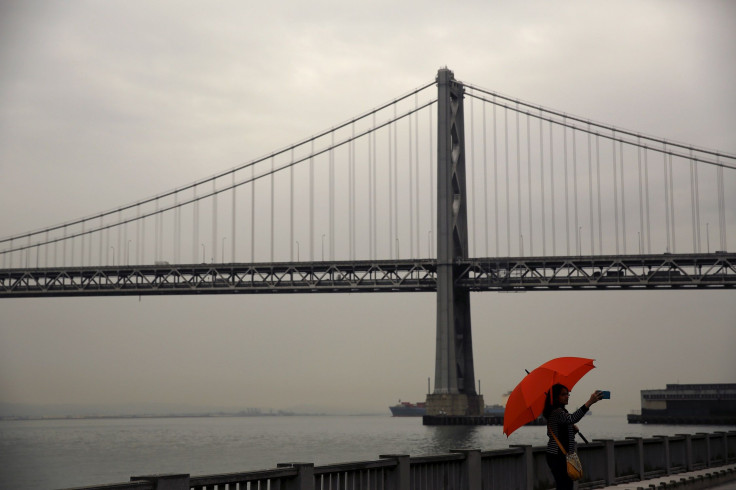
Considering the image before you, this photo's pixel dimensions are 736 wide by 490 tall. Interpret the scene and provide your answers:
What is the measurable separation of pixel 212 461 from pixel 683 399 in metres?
109

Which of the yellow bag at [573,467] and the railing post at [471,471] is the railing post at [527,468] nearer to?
the railing post at [471,471]

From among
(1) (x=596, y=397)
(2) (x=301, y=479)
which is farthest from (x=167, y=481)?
(1) (x=596, y=397)

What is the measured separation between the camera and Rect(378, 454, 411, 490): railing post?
14078 mm

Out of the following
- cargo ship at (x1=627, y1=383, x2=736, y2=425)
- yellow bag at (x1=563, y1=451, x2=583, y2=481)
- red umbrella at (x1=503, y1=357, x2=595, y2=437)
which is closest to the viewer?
yellow bag at (x1=563, y1=451, x2=583, y2=481)

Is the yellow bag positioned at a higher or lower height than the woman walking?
lower

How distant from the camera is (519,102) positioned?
97.8 m

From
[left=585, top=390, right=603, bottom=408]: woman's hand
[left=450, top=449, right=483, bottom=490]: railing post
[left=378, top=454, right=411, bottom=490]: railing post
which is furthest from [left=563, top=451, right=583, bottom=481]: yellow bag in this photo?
[left=450, top=449, right=483, bottom=490]: railing post

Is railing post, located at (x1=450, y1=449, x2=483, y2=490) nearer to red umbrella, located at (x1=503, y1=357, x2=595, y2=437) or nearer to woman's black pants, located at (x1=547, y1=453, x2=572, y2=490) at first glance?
red umbrella, located at (x1=503, y1=357, x2=595, y2=437)

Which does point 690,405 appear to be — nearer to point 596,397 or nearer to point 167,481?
point 596,397

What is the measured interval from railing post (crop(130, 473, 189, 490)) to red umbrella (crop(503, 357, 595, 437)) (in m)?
4.16

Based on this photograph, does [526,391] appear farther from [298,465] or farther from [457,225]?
[457,225]

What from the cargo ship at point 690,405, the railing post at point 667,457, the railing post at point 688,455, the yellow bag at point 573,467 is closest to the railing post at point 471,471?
the yellow bag at point 573,467

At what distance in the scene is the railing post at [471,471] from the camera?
15.4 meters

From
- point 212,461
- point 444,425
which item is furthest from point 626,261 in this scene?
point 212,461
